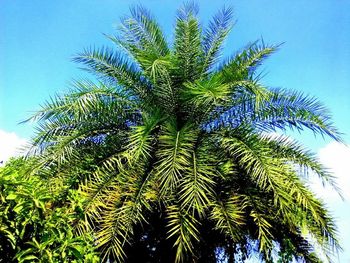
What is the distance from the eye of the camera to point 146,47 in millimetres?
11867

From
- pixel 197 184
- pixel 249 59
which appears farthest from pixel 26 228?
pixel 249 59

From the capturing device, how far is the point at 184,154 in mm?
9789

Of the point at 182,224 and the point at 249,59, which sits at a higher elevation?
the point at 249,59

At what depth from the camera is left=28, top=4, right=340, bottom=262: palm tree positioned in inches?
386

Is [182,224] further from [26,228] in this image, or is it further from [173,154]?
[26,228]

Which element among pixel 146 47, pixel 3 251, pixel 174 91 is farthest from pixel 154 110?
pixel 3 251

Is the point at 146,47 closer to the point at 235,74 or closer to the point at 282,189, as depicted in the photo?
the point at 235,74

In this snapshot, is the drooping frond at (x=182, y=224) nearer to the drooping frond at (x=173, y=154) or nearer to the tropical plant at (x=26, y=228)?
A: the drooping frond at (x=173, y=154)

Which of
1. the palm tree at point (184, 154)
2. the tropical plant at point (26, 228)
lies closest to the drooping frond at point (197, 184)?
the palm tree at point (184, 154)

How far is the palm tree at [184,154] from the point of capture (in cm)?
980

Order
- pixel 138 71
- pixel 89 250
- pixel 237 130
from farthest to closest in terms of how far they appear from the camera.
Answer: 1. pixel 138 71
2. pixel 237 130
3. pixel 89 250

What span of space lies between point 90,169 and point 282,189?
12.4 ft

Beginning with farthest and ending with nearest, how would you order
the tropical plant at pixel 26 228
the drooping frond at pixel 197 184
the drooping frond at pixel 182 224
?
1. the drooping frond at pixel 182 224
2. the drooping frond at pixel 197 184
3. the tropical plant at pixel 26 228

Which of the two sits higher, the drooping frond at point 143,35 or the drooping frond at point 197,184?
the drooping frond at point 143,35
